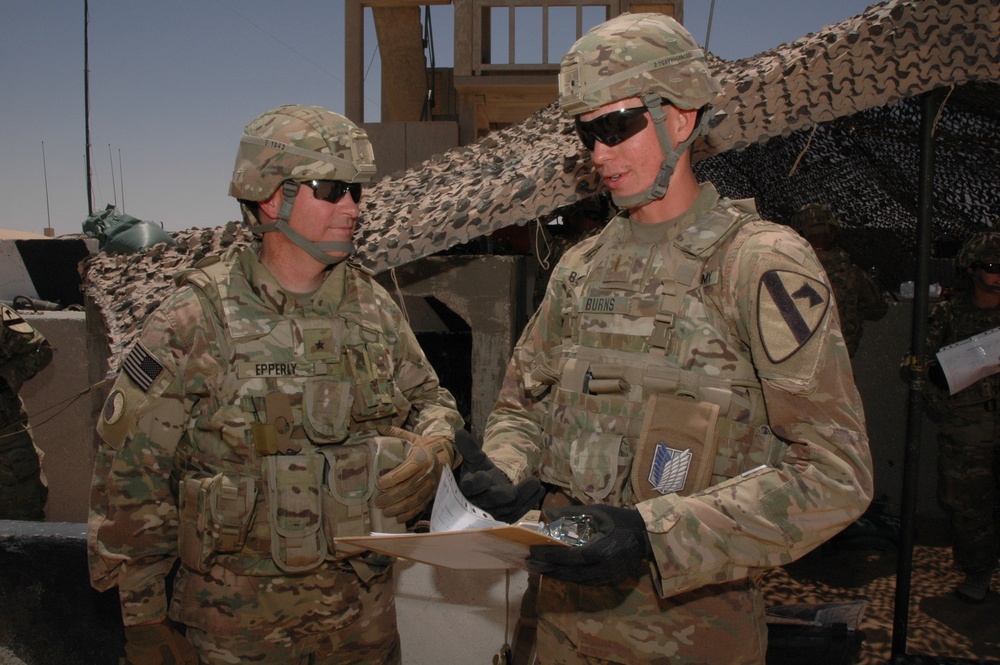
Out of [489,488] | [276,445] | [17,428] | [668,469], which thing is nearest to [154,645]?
[276,445]

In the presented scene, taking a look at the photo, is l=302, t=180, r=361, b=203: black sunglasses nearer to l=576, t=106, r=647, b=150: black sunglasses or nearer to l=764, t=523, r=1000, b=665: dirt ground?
l=576, t=106, r=647, b=150: black sunglasses

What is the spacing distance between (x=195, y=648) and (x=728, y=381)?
5.92 feet

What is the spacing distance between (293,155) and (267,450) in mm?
927

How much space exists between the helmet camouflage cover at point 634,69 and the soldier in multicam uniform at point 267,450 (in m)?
0.97

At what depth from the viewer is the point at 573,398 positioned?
73.3 inches

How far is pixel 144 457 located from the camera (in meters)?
2.23

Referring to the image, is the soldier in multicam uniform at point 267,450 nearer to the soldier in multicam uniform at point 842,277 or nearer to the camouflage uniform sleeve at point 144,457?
the camouflage uniform sleeve at point 144,457

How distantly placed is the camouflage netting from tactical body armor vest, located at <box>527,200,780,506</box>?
2.06 m

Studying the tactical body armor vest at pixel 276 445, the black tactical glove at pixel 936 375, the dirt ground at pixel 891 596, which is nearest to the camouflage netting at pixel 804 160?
the black tactical glove at pixel 936 375

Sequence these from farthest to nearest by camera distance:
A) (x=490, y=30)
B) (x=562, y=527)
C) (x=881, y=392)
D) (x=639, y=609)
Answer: (x=490, y=30)
(x=881, y=392)
(x=639, y=609)
(x=562, y=527)

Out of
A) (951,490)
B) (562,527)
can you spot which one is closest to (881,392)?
(951,490)

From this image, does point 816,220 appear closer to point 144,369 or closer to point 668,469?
point 668,469

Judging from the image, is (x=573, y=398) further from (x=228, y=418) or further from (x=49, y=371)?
(x=49, y=371)

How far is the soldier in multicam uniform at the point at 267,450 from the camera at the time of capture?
2.23 meters
